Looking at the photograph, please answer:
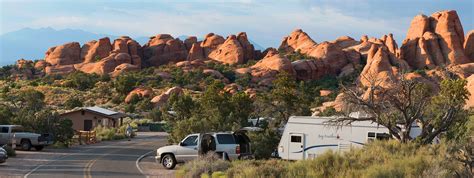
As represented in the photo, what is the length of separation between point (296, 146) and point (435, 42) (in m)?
96.9

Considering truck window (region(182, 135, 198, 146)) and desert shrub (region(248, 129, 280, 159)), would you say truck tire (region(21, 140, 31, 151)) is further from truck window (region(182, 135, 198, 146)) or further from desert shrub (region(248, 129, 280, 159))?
desert shrub (region(248, 129, 280, 159))

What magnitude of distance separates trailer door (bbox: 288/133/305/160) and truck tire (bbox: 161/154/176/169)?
529cm

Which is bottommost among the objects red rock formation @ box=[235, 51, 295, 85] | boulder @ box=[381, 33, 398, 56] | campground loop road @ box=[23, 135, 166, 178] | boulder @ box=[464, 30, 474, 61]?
campground loop road @ box=[23, 135, 166, 178]

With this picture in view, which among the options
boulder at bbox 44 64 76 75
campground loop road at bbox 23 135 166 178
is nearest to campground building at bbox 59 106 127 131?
campground loop road at bbox 23 135 166 178

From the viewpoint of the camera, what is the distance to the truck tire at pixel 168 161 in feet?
84.4

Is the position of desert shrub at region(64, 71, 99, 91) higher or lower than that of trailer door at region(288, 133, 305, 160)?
higher

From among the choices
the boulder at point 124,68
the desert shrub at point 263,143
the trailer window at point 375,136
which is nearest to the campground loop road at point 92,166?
the desert shrub at point 263,143

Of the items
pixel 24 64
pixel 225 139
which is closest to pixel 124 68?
pixel 24 64

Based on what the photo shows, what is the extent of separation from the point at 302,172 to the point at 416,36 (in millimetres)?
113522

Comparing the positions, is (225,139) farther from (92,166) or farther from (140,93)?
(140,93)

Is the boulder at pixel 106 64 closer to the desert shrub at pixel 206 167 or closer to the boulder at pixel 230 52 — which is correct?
the boulder at pixel 230 52

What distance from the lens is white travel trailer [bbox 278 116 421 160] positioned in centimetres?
2567

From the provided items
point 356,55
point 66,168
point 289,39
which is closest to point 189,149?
point 66,168

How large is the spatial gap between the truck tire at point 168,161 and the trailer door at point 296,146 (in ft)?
17.4
